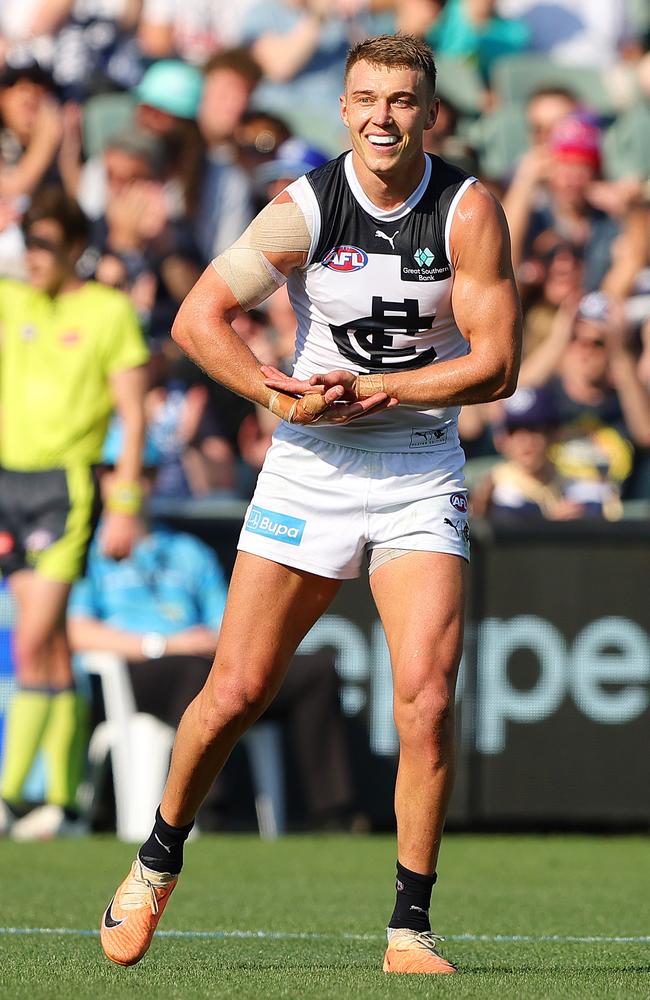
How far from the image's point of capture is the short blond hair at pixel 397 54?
15.3 feet

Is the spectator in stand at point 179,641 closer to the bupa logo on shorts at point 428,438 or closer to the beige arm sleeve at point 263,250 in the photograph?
the bupa logo on shorts at point 428,438

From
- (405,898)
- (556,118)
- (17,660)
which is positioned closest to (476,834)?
(17,660)

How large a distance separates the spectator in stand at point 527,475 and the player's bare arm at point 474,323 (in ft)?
16.8

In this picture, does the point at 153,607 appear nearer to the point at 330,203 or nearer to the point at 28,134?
the point at 28,134

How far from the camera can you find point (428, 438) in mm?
4973

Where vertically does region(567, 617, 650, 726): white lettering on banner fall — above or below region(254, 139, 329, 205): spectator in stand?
below

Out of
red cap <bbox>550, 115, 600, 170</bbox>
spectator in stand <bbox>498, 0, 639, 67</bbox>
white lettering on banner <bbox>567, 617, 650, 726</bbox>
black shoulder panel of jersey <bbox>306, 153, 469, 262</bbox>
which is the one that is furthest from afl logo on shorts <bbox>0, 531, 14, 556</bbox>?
spectator in stand <bbox>498, 0, 639, 67</bbox>

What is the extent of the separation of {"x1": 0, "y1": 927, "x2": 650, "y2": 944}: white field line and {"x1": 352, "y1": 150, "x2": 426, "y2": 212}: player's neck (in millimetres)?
2358

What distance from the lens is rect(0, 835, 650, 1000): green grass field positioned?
4.39 metres

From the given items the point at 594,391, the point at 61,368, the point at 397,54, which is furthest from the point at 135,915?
the point at 594,391

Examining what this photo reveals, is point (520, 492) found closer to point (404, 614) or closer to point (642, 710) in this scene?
point (642, 710)

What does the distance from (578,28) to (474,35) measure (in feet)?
5.10

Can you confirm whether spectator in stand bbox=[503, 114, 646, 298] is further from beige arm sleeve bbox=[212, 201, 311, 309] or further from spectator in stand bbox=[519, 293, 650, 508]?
beige arm sleeve bbox=[212, 201, 311, 309]

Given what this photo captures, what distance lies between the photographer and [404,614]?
480cm
